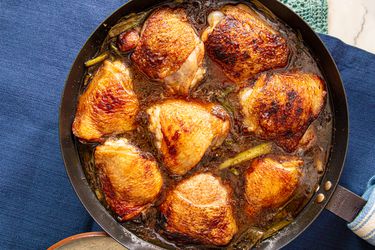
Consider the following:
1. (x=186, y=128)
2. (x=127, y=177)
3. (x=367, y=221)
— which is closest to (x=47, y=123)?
(x=127, y=177)

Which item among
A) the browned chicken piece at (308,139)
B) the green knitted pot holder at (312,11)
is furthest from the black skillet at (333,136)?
the green knitted pot holder at (312,11)

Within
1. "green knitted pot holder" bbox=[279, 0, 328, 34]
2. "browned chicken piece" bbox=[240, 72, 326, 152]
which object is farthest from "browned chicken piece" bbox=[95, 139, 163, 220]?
"green knitted pot holder" bbox=[279, 0, 328, 34]

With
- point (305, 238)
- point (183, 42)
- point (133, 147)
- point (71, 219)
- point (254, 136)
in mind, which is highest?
point (183, 42)

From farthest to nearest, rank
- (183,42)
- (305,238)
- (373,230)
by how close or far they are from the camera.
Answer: (305,238) < (373,230) < (183,42)

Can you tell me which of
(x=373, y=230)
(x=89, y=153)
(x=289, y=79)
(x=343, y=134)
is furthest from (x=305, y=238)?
(x=89, y=153)

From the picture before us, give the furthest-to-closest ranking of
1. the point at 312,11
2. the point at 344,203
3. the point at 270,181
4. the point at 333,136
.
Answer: the point at 312,11, the point at 333,136, the point at 270,181, the point at 344,203

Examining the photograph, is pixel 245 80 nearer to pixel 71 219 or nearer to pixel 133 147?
pixel 133 147

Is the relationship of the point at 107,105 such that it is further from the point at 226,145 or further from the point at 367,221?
the point at 367,221
